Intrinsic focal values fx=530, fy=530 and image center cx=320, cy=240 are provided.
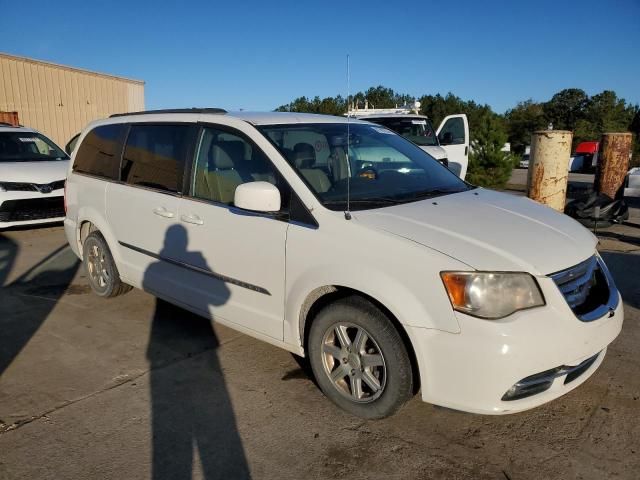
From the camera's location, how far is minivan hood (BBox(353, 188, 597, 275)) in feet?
8.65

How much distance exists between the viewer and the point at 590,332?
270 centimetres

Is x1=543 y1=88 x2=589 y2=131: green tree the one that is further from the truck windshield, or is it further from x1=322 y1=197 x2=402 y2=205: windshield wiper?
x1=322 y1=197 x2=402 y2=205: windshield wiper

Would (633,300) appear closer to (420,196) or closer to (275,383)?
(420,196)

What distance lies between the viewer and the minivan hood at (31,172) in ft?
25.2

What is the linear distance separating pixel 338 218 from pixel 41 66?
675 inches

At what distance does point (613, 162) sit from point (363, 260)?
8.36 metres

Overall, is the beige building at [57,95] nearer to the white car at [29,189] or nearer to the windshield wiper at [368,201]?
the white car at [29,189]

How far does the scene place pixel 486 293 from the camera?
2533 mm

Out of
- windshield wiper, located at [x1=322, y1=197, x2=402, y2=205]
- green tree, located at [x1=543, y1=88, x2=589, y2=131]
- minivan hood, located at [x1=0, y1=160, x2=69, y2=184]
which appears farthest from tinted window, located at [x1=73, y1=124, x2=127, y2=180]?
green tree, located at [x1=543, y1=88, x2=589, y2=131]

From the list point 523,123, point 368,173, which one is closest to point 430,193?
point 368,173

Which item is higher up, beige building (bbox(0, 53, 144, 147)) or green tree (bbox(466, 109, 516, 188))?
beige building (bbox(0, 53, 144, 147))

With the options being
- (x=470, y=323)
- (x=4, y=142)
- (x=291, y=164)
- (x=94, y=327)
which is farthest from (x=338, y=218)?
(x=4, y=142)

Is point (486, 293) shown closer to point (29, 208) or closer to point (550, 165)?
point (550, 165)

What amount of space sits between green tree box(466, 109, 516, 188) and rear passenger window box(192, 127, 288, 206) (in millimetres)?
10876
